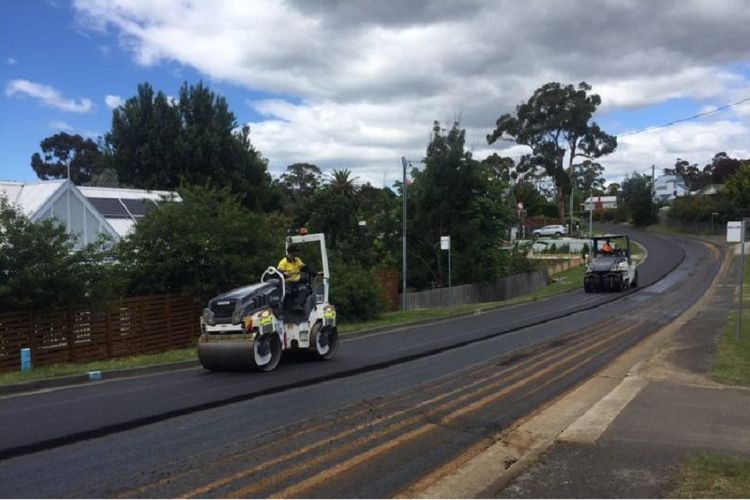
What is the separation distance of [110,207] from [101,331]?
1617 centimetres

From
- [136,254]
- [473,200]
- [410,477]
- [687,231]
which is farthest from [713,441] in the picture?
[687,231]

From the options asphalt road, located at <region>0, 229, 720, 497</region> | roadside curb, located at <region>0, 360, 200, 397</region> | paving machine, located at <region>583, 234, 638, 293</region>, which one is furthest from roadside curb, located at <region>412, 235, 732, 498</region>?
paving machine, located at <region>583, 234, 638, 293</region>

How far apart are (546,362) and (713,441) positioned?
6.30 meters

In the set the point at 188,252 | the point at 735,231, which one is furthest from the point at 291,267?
the point at 735,231

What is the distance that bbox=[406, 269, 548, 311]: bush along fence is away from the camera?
34562mm

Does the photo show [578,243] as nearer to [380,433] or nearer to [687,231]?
[687,231]

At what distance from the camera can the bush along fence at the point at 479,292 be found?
3456 centimetres

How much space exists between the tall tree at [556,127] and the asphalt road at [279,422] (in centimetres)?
7722

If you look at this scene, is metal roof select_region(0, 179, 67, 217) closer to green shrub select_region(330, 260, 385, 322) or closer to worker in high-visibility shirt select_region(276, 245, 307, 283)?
→ green shrub select_region(330, 260, 385, 322)

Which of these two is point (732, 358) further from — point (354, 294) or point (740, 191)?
point (740, 191)

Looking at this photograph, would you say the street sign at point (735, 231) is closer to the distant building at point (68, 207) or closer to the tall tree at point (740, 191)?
the distant building at point (68, 207)

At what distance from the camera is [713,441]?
750 centimetres

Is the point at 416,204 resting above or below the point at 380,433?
above

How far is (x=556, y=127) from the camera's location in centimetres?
8975
